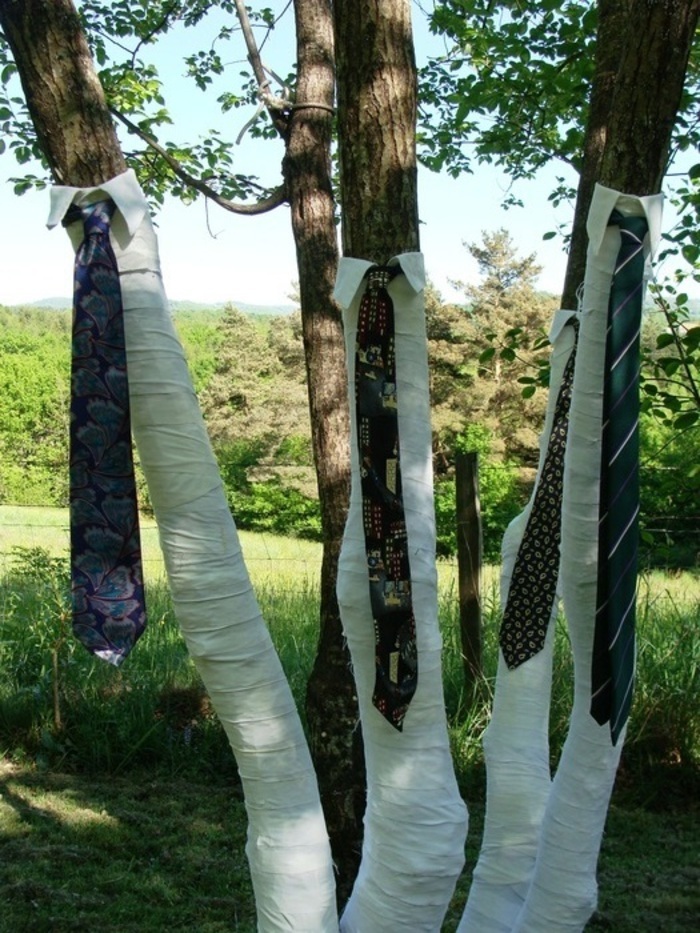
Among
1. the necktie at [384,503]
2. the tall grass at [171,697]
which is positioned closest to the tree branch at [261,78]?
the necktie at [384,503]

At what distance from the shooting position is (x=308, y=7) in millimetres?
3691

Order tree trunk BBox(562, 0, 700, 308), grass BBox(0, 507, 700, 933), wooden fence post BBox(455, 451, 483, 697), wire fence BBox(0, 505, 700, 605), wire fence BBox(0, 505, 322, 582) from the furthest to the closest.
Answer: wire fence BBox(0, 505, 322, 582) < wire fence BBox(0, 505, 700, 605) < wooden fence post BBox(455, 451, 483, 697) < grass BBox(0, 507, 700, 933) < tree trunk BBox(562, 0, 700, 308)

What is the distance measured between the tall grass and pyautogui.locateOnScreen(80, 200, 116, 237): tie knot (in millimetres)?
3407

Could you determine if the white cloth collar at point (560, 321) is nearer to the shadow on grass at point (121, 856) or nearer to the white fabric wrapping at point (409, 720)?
the white fabric wrapping at point (409, 720)

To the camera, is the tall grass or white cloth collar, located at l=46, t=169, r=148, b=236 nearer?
white cloth collar, located at l=46, t=169, r=148, b=236

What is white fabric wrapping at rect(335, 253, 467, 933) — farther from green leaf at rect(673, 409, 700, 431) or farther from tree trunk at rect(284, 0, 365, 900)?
green leaf at rect(673, 409, 700, 431)

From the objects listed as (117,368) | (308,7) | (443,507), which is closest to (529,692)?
(117,368)

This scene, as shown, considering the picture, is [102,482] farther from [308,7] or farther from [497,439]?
[497,439]

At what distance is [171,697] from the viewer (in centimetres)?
505

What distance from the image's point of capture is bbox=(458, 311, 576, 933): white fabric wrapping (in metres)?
2.24

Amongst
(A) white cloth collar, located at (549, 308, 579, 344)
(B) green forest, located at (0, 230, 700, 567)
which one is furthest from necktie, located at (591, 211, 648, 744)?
(B) green forest, located at (0, 230, 700, 567)

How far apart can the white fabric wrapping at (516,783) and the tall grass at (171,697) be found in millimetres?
2284

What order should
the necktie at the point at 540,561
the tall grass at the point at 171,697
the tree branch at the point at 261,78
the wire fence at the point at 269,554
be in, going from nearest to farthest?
the necktie at the point at 540,561, the tree branch at the point at 261,78, the tall grass at the point at 171,697, the wire fence at the point at 269,554

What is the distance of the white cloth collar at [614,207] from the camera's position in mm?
1771
